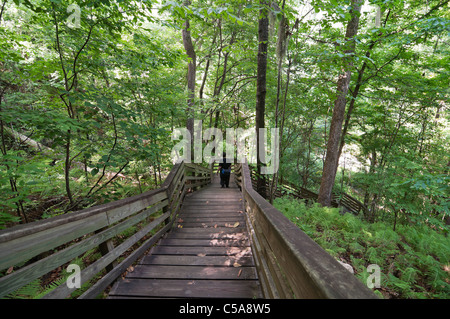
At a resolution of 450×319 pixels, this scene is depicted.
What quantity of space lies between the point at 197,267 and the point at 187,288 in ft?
1.42

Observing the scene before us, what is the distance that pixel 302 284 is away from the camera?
3.64ft

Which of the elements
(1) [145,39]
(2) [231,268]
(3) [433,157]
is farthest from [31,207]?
→ (3) [433,157]

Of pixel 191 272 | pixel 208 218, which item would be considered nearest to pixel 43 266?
pixel 191 272

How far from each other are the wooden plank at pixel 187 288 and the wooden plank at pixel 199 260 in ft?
1.23

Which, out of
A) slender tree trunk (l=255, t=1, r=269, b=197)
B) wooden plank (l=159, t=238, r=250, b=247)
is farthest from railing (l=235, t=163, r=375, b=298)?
slender tree trunk (l=255, t=1, r=269, b=197)

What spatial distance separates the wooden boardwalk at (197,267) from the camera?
7.35ft

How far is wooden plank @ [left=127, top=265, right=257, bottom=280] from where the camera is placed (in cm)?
250

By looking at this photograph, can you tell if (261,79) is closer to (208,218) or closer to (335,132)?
(335,132)

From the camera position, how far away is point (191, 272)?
102 inches

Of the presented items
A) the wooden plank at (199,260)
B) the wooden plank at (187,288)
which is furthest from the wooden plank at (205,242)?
the wooden plank at (187,288)

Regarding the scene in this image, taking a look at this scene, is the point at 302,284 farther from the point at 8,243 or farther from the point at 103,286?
the point at 103,286

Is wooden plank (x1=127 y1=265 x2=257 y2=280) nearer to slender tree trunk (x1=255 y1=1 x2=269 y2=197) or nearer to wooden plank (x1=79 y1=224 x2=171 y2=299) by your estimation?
wooden plank (x1=79 y1=224 x2=171 y2=299)

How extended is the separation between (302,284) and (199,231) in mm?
3229

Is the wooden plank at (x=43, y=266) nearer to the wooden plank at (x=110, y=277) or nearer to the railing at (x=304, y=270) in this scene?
the wooden plank at (x=110, y=277)
